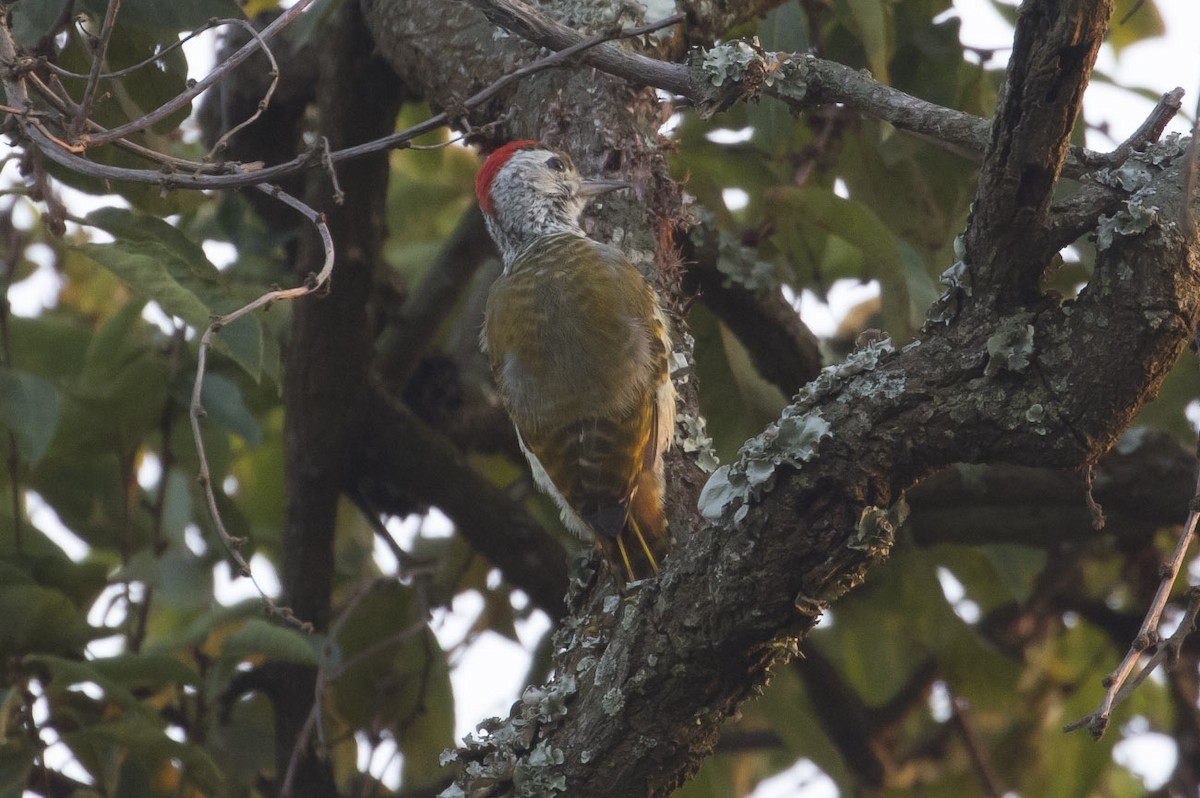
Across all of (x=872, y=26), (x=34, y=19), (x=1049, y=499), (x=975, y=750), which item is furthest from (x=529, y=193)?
(x=975, y=750)

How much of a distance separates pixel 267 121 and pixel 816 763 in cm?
308

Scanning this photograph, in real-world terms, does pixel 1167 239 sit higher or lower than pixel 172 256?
lower

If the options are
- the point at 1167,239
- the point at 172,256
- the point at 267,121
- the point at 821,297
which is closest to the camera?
the point at 1167,239

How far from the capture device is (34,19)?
115 inches

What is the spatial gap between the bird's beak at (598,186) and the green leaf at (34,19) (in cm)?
129

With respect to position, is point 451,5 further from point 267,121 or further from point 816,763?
point 816,763

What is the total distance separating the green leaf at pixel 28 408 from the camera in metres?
3.38

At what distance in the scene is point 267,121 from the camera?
4938 mm

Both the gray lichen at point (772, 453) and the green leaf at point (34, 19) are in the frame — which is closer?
the gray lichen at point (772, 453)

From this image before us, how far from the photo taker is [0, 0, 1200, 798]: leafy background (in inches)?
134

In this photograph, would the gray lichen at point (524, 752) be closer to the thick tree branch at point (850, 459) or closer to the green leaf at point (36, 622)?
the thick tree branch at point (850, 459)

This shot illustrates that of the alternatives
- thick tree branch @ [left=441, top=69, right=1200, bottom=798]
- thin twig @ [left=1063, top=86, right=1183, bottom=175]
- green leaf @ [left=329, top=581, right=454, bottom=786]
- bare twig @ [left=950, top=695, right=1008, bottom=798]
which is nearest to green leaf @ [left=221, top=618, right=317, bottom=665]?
green leaf @ [left=329, top=581, right=454, bottom=786]

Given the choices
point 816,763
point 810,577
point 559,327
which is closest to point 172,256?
point 559,327

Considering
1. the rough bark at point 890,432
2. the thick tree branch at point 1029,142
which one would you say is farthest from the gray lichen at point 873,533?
the thick tree branch at point 1029,142
